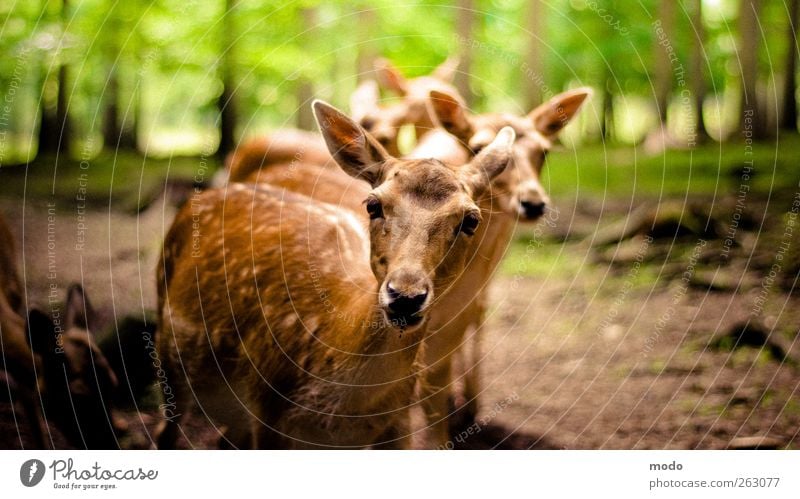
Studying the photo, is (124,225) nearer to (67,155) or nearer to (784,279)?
(67,155)

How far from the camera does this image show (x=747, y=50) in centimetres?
400

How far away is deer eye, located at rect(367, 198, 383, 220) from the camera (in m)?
2.06

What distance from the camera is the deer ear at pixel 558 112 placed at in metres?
2.87

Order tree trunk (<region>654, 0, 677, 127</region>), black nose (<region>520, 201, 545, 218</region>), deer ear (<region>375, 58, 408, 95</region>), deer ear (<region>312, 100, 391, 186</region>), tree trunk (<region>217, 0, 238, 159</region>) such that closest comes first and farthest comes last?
deer ear (<region>312, 100, 391, 186</region>) → black nose (<region>520, 201, 545, 218</region>) → tree trunk (<region>217, 0, 238, 159</region>) → deer ear (<region>375, 58, 408, 95</region>) → tree trunk (<region>654, 0, 677, 127</region>)

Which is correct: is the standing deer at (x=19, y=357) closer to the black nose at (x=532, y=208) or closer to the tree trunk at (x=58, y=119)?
the tree trunk at (x=58, y=119)

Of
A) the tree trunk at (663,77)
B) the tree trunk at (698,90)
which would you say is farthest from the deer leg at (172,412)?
the tree trunk at (698,90)

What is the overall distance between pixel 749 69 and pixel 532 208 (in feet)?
7.16

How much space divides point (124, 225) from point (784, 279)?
271cm

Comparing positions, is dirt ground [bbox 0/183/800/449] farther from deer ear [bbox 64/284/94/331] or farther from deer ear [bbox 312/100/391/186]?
deer ear [bbox 312/100/391/186]

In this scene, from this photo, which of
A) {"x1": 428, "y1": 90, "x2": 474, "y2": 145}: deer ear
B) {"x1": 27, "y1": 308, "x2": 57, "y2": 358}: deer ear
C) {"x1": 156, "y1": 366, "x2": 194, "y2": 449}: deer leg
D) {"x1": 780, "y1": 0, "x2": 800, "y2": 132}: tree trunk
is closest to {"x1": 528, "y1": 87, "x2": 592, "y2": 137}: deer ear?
{"x1": 428, "y1": 90, "x2": 474, "y2": 145}: deer ear

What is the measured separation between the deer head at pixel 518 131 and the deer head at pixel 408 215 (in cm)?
45

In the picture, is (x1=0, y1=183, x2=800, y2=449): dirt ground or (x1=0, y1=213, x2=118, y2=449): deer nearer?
(x1=0, y1=213, x2=118, y2=449): deer

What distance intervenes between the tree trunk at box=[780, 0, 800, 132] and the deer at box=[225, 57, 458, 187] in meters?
1.39

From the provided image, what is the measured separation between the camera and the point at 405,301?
6.18 ft
